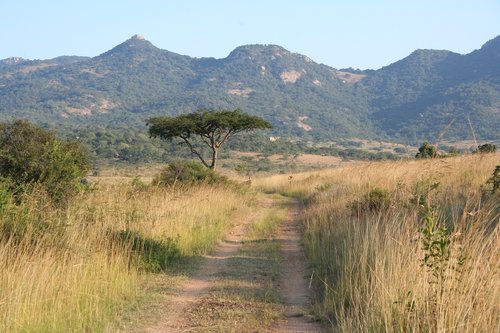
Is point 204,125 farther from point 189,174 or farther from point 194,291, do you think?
point 194,291

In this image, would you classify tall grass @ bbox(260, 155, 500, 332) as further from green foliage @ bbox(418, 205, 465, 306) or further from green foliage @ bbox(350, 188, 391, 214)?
green foliage @ bbox(350, 188, 391, 214)

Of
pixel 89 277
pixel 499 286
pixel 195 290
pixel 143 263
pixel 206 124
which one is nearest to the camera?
pixel 499 286

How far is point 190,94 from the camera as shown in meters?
186

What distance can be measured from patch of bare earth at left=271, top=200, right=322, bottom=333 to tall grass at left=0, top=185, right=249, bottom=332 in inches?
74.0

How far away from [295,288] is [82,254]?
3077mm

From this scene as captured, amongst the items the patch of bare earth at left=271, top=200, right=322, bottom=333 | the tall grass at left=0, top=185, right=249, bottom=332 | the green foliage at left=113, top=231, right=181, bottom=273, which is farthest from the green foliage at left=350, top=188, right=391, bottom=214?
the green foliage at left=113, top=231, right=181, bottom=273

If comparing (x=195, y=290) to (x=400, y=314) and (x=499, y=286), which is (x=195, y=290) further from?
(x=499, y=286)

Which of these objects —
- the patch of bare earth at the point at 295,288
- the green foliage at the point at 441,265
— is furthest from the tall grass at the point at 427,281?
the patch of bare earth at the point at 295,288

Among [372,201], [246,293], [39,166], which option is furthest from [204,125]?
[246,293]

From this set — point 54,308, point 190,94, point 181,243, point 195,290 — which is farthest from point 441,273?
point 190,94

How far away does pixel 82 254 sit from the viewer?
732 centimetres

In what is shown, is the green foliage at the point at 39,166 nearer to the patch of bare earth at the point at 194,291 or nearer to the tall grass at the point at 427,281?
the patch of bare earth at the point at 194,291

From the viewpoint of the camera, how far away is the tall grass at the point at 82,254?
5719 millimetres

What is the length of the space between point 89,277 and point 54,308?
50.8 inches
